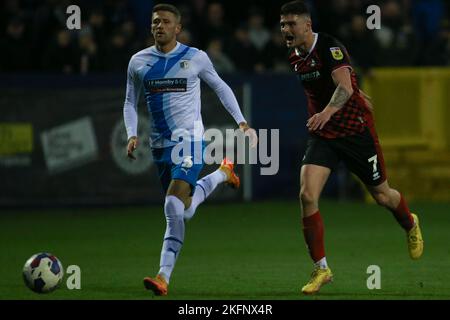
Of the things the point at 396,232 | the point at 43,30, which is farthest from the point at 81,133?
the point at 396,232

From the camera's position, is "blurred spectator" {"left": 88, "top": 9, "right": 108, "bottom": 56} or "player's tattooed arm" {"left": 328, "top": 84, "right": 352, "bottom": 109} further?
"blurred spectator" {"left": 88, "top": 9, "right": 108, "bottom": 56}

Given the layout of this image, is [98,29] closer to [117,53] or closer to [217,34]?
[117,53]

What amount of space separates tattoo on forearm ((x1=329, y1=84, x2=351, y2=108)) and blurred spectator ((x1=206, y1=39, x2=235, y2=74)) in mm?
8491

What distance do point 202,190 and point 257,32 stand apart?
349 inches

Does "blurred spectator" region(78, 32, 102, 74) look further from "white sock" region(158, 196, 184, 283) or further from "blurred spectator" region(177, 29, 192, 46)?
"white sock" region(158, 196, 184, 283)

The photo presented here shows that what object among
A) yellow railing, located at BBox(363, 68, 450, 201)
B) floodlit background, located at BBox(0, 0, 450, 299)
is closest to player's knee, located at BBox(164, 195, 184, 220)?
floodlit background, located at BBox(0, 0, 450, 299)

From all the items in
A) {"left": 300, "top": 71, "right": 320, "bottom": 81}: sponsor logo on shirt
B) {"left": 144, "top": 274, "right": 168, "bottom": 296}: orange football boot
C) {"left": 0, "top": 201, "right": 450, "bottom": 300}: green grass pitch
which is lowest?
{"left": 0, "top": 201, "right": 450, "bottom": 300}: green grass pitch

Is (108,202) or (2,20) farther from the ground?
(2,20)

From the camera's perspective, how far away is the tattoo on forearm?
9.33m

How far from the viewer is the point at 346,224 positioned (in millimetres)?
15039

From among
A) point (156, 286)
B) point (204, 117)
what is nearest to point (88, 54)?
point (204, 117)

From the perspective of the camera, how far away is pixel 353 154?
9.79 meters

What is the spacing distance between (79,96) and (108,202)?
1.61m
